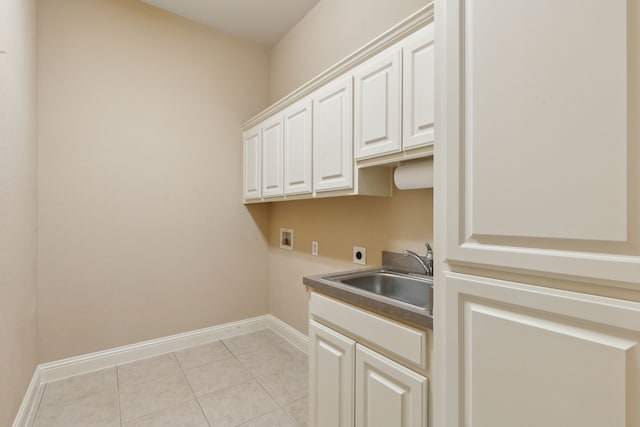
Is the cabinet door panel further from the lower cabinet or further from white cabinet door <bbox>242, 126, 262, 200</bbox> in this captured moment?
white cabinet door <bbox>242, 126, 262, 200</bbox>

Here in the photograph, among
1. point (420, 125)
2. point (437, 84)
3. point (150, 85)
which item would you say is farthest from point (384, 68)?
point (150, 85)

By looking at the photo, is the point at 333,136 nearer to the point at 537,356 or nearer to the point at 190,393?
the point at 537,356

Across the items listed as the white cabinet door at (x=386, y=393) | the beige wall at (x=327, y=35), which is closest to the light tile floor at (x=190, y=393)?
the white cabinet door at (x=386, y=393)

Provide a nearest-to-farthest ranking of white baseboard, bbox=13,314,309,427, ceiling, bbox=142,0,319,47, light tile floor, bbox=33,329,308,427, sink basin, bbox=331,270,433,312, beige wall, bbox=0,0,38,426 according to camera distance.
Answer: beige wall, bbox=0,0,38,426
sink basin, bbox=331,270,433,312
light tile floor, bbox=33,329,308,427
white baseboard, bbox=13,314,309,427
ceiling, bbox=142,0,319,47

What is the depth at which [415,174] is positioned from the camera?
1.48 meters

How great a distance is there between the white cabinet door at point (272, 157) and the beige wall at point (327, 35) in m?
0.55

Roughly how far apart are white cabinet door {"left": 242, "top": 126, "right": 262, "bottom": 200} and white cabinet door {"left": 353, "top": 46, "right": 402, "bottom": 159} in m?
1.24

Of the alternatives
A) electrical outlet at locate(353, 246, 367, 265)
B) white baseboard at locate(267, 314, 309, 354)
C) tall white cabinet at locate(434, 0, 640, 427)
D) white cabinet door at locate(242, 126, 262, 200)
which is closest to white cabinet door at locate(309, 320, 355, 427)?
tall white cabinet at locate(434, 0, 640, 427)

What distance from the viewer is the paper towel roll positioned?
143cm

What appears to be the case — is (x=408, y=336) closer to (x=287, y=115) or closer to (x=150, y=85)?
(x=287, y=115)

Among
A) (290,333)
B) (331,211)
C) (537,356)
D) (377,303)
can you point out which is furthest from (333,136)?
(290,333)

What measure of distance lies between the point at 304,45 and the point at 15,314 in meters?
2.66

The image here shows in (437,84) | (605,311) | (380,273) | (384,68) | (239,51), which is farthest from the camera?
(239,51)

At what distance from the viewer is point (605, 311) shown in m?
0.60
